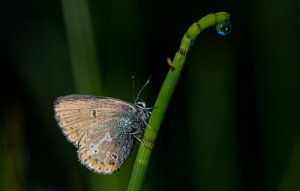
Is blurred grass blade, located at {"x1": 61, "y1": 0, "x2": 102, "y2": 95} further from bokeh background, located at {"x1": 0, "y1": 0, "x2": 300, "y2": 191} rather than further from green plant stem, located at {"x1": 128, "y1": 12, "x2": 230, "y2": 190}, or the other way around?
green plant stem, located at {"x1": 128, "y1": 12, "x2": 230, "y2": 190}

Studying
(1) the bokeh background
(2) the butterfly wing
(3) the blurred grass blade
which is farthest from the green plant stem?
(3) the blurred grass blade

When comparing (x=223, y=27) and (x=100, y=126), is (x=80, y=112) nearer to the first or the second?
(x=100, y=126)

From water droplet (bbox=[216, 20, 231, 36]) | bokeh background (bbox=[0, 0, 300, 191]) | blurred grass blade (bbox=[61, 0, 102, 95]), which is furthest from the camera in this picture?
bokeh background (bbox=[0, 0, 300, 191])

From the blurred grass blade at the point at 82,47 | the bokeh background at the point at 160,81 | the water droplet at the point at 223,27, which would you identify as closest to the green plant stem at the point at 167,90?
the water droplet at the point at 223,27
